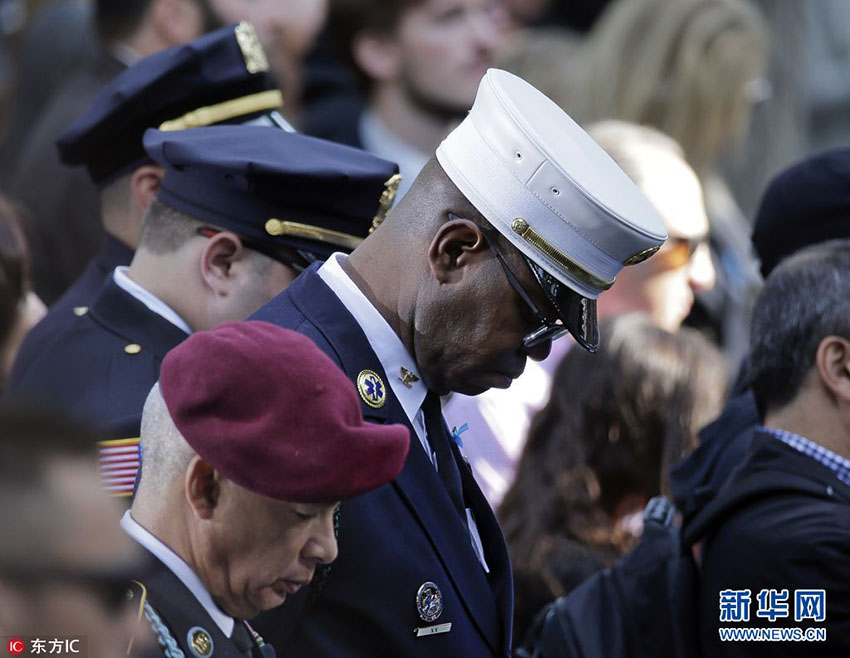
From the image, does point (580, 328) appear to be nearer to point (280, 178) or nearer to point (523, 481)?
point (280, 178)

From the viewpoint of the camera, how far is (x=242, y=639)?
2562 mm

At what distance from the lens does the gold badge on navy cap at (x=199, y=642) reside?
2461 millimetres

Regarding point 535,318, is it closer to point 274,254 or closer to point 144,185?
point 274,254

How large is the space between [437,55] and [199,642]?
14.2ft

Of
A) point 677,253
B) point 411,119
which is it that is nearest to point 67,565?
point 677,253

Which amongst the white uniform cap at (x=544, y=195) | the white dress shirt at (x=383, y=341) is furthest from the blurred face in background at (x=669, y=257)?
the white dress shirt at (x=383, y=341)

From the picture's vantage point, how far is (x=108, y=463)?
3146 mm

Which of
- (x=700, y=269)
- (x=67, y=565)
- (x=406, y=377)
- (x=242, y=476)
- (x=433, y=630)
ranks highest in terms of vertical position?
(x=67, y=565)

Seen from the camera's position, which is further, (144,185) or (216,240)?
(144,185)

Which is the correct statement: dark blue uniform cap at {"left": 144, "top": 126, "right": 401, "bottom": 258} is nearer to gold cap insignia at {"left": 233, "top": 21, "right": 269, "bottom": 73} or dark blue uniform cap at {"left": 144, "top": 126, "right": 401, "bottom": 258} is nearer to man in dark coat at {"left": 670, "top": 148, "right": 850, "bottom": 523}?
gold cap insignia at {"left": 233, "top": 21, "right": 269, "bottom": 73}

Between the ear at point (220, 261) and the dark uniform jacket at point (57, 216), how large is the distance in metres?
1.69

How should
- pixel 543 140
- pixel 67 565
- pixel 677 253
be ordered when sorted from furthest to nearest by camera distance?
pixel 677 253 → pixel 543 140 → pixel 67 565

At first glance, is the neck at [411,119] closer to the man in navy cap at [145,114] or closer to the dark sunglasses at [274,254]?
the man in navy cap at [145,114]

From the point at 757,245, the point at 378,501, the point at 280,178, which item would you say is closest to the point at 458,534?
the point at 378,501
